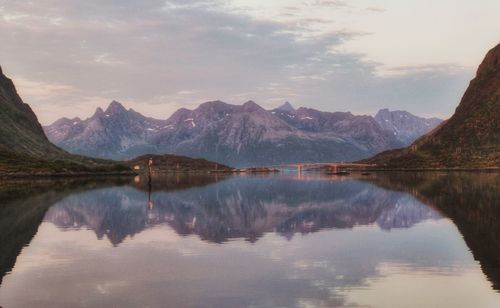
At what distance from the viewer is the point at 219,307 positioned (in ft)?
99.3

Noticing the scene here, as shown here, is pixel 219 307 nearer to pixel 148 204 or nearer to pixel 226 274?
pixel 226 274

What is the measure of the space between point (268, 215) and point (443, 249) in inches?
1488

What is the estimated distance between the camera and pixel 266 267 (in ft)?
137

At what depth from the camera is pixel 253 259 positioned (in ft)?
148

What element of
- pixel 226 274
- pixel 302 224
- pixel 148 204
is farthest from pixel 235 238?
pixel 148 204

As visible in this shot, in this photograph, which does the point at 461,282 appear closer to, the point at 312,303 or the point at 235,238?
the point at 312,303

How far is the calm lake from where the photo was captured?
3275cm

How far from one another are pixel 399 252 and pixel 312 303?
64.7 ft

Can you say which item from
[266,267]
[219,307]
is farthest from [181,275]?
[219,307]

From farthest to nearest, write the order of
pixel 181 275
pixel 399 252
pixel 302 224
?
pixel 302 224 < pixel 399 252 < pixel 181 275

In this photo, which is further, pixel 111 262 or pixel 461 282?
pixel 111 262

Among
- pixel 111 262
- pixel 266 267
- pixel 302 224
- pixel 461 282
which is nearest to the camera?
pixel 461 282

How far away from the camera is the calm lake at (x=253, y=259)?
3275 centimetres

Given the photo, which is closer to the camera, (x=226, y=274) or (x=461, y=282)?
(x=461, y=282)
